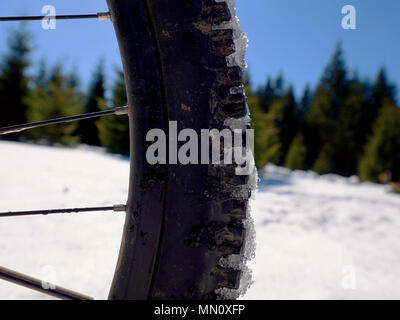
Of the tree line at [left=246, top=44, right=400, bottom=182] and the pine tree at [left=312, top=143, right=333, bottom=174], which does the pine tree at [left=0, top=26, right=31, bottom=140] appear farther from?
the pine tree at [left=312, top=143, right=333, bottom=174]

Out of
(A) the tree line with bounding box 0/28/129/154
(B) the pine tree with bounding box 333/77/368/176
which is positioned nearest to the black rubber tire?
(A) the tree line with bounding box 0/28/129/154

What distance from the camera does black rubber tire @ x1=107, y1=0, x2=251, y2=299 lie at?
513 mm

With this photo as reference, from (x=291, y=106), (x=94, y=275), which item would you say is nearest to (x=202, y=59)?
(x=94, y=275)

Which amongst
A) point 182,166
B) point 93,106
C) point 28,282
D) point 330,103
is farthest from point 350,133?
point 28,282

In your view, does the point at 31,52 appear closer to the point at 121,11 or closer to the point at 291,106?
the point at 121,11

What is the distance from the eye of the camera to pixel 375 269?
1.65 metres

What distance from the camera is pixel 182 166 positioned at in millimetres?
525

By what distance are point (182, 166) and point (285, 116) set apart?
1044 inches

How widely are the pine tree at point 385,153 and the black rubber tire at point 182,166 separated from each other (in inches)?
663

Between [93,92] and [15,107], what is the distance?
5.53m

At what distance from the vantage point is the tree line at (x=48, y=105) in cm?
1048

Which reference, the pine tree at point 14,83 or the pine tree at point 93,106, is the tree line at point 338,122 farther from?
the pine tree at point 14,83

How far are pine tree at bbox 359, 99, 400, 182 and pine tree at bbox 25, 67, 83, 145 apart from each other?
15.4 m

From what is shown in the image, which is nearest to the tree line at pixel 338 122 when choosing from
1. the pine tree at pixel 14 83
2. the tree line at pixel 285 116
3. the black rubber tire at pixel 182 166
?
the tree line at pixel 285 116
